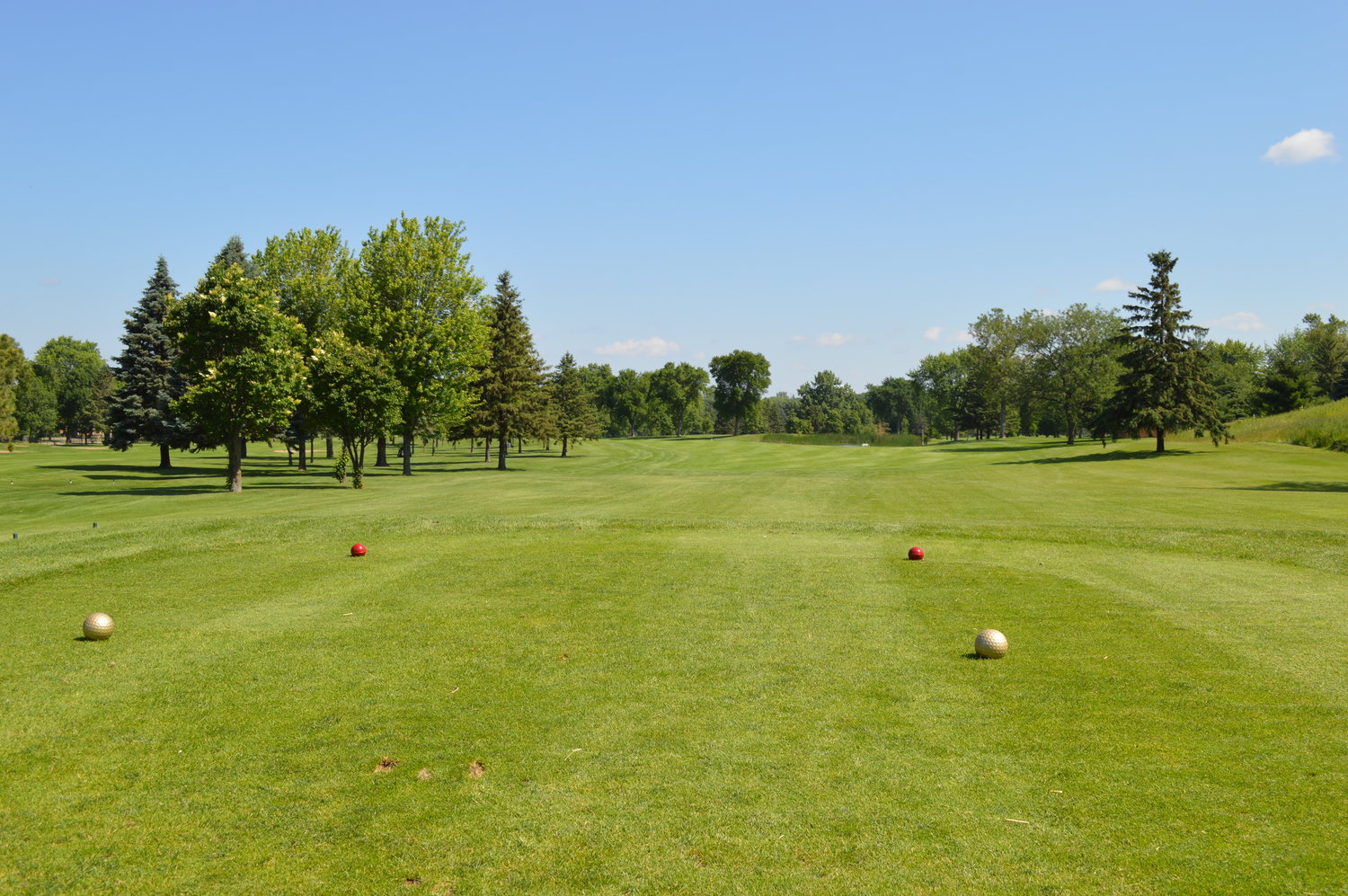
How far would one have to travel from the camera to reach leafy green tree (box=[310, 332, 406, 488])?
130 feet

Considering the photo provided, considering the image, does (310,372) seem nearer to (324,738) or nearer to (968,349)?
(324,738)

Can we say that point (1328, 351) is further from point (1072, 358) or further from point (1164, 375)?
point (1164, 375)

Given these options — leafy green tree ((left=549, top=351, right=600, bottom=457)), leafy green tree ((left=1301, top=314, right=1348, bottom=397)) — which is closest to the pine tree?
leafy green tree ((left=549, top=351, right=600, bottom=457))

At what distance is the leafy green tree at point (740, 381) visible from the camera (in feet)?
518

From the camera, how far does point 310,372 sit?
39.4 m

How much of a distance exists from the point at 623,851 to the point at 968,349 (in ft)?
375

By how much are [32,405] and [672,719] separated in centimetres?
15311

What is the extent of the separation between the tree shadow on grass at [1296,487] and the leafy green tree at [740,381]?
12093 cm

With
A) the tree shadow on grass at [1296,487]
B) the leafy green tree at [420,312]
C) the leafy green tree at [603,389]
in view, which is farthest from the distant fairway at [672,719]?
the leafy green tree at [603,389]

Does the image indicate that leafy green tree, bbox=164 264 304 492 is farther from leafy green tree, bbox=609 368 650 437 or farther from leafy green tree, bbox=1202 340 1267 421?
leafy green tree, bbox=609 368 650 437

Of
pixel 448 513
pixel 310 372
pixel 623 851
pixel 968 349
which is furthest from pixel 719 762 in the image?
pixel 968 349

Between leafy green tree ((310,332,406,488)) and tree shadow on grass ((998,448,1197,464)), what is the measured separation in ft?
153

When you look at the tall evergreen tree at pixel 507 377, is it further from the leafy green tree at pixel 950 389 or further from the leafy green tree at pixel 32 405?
the leafy green tree at pixel 32 405

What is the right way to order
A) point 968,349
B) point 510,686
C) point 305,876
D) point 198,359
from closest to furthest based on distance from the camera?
point 305,876, point 510,686, point 198,359, point 968,349
